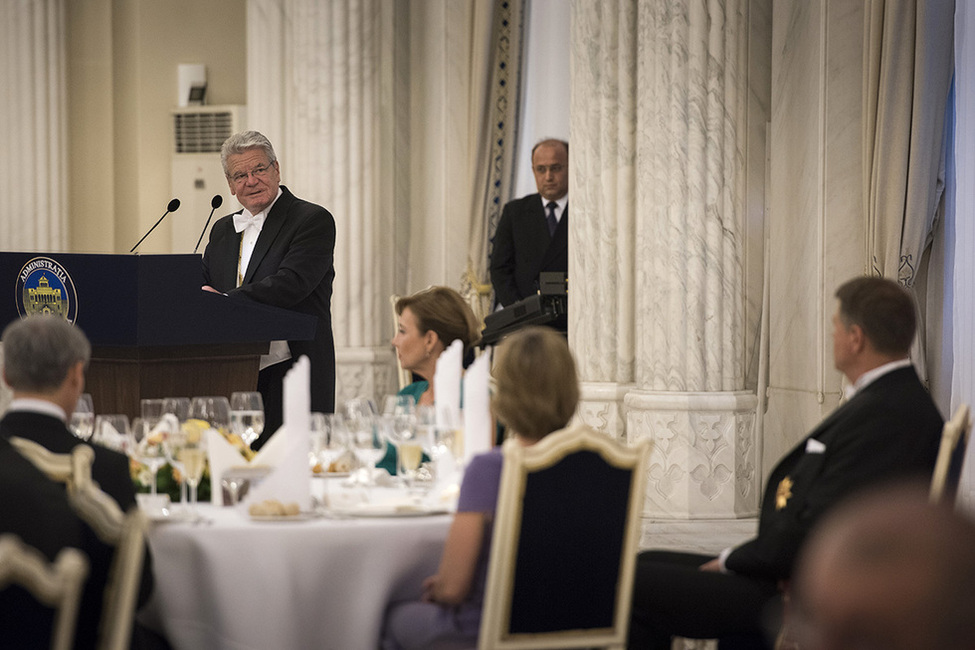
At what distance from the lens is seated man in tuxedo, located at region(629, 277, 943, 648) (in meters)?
2.98

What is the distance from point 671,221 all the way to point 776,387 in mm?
1265

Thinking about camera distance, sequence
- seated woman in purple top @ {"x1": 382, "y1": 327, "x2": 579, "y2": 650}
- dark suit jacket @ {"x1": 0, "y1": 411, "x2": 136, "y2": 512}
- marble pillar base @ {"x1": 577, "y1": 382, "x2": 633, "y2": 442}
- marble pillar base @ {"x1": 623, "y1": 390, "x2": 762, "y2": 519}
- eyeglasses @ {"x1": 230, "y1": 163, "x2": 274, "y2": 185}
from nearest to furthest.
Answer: dark suit jacket @ {"x1": 0, "y1": 411, "x2": 136, "y2": 512} → seated woman in purple top @ {"x1": 382, "y1": 327, "x2": 579, "y2": 650} → eyeglasses @ {"x1": 230, "y1": 163, "x2": 274, "y2": 185} → marble pillar base @ {"x1": 623, "y1": 390, "x2": 762, "y2": 519} → marble pillar base @ {"x1": 577, "y1": 382, "x2": 633, "y2": 442}

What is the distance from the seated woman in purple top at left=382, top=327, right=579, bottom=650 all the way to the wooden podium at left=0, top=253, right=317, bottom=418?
Result: 6.37 ft

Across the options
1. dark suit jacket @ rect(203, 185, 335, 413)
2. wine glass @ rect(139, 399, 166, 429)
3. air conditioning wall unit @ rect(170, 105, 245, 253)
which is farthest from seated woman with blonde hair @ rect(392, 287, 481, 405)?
air conditioning wall unit @ rect(170, 105, 245, 253)

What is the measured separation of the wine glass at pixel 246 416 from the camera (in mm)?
3571

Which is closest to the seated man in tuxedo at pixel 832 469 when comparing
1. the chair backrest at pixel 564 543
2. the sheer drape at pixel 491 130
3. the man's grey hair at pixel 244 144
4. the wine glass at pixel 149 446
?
the chair backrest at pixel 564 543

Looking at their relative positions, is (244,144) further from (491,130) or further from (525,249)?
(491,130)

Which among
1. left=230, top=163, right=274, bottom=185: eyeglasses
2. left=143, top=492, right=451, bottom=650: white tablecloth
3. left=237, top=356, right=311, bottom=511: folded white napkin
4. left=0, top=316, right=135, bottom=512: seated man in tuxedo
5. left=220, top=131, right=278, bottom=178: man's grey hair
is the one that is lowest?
left=143, top=492, right=451, bottom=650: white tablecloth

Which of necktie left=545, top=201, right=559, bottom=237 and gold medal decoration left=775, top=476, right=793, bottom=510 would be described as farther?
necktie left=545, top=201, right=559, bottom=237

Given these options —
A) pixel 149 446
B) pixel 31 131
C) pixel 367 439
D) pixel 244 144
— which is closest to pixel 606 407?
pixel 244 144

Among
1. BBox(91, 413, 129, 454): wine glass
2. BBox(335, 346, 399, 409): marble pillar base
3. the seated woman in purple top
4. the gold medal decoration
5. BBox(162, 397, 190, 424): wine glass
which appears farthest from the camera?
BBox(335, 346, 399, 409): marble pillar base

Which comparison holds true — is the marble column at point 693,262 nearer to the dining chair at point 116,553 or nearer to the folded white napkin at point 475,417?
the folded white napkin at point 475,417

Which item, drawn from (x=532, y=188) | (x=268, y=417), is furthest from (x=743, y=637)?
(x=532, y=188)

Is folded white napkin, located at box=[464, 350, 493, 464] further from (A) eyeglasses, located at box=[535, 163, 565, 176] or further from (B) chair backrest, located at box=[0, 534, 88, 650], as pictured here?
(A) eyeglasses, located at box=[535, 163, 565, 176]
